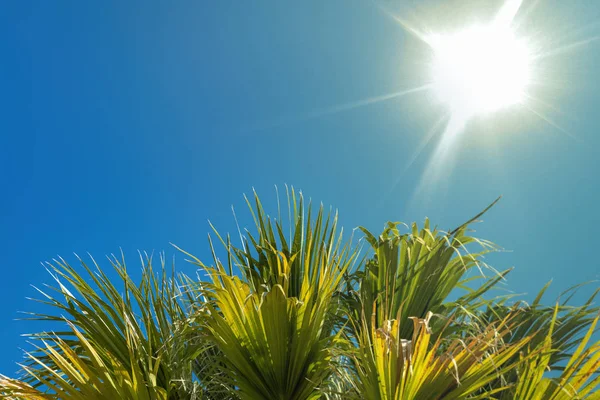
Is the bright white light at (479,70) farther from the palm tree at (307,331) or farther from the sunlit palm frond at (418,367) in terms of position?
the sunlit palm frond at (418,367)

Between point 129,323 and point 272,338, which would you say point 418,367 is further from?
point 129,323

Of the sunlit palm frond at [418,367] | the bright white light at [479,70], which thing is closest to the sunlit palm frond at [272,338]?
the sunlit palm frond at [418,367]

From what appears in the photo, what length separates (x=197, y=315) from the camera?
188cm

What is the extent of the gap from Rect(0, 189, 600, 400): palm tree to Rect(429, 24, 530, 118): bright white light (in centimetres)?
786

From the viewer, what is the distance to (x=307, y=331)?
1.79 metres

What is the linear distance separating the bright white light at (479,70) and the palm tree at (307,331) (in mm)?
7857

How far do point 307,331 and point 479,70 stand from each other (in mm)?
9304

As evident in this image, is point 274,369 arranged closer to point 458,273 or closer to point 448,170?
point 458,273

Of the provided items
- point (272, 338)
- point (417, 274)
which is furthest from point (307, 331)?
point (417, 274)

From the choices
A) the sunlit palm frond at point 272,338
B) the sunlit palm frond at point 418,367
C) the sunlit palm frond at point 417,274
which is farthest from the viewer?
the sunlit palm frond at point 417,274

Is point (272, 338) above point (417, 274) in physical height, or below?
below

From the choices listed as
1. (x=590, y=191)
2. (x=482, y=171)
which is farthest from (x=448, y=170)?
(x=590, y=191)

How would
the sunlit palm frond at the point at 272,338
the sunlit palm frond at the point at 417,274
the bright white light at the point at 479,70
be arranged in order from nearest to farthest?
the sunlit palm frond at the point at 272,338 → the sunlit palm frond at the point at 417,274 → the bright white light at the point at 479,70

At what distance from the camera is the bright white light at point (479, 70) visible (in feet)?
30.9
